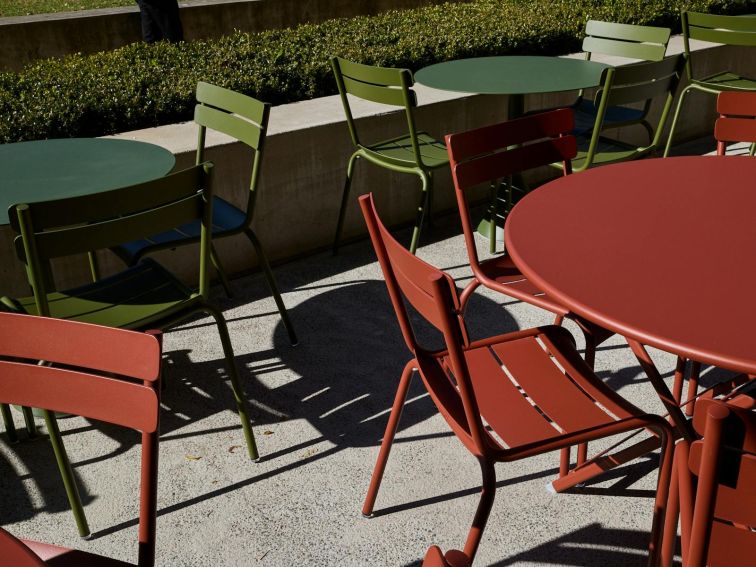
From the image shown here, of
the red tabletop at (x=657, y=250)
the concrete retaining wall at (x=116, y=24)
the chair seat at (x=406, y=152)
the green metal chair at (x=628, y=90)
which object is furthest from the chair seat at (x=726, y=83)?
the concrete retaining wall at (x=116, y=24)

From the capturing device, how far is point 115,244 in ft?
8.43

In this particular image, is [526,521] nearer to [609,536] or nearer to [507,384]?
[609,536]

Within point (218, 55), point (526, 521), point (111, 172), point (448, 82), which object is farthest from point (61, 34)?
point (526, 521)

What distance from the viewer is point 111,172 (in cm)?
310

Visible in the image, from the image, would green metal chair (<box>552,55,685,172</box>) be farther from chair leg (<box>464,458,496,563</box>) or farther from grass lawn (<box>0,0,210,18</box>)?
grass lawn (<box>0,0,210,18</box>)

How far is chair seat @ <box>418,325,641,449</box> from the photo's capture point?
2.22 m

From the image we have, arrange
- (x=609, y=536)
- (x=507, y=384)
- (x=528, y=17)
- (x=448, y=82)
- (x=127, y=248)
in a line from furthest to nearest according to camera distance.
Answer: (x=528, y=17), (x=448, y=82), (x=127, y=248), (x=609, y=536), (x=507, y=384)

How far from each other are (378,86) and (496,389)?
2.48 m

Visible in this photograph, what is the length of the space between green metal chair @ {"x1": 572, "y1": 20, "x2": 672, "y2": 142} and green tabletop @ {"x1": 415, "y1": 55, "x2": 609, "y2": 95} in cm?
32

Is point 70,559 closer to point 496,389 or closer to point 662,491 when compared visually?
point 496,389

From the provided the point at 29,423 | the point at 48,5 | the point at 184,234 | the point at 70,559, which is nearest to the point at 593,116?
the point at 184,234

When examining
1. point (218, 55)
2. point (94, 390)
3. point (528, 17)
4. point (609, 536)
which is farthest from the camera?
point (528, 17)

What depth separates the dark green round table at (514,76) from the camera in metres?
4.38

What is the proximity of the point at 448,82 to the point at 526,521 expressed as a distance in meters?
2.56
